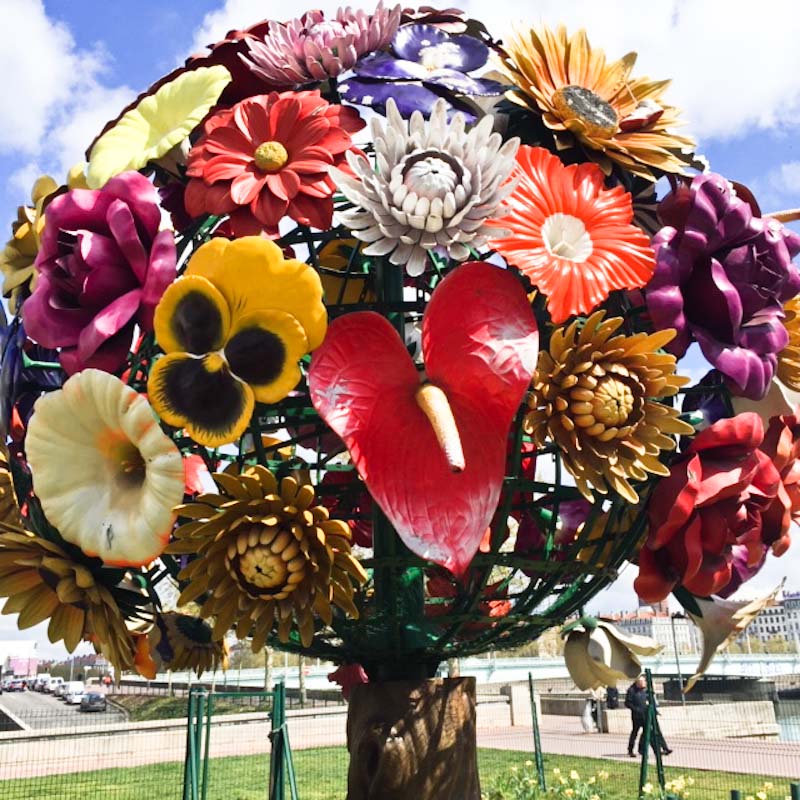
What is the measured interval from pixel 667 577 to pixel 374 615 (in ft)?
3.38

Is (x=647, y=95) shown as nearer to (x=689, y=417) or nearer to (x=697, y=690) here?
(x=689, y=417)

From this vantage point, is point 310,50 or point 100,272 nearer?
point 100,272

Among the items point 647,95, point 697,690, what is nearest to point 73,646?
point 647,95

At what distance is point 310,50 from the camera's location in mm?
3328

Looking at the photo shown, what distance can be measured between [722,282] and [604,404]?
0.73 metres

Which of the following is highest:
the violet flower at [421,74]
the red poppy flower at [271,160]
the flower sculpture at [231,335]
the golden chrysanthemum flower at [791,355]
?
the violet flower at [421,74]

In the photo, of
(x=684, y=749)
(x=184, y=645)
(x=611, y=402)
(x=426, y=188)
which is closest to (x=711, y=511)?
(x=611, y=402)

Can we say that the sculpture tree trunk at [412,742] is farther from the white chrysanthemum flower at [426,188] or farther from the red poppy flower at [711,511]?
the white chrysanthemum flower at [426,188]

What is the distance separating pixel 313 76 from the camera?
11.1ft

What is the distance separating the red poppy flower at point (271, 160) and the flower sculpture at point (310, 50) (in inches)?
6.2

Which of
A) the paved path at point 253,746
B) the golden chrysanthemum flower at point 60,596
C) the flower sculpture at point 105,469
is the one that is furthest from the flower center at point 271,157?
the paved path at point 253,746

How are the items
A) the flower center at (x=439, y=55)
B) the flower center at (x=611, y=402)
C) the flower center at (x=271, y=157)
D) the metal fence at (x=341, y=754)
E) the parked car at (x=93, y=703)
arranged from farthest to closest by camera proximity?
the parked car at (x=93, y=703), the metal fence at (x=341, y=754), the flower center at (x=439, y=55), the flower center at (x=271, y=157), the flower center at (x=611, y=402)

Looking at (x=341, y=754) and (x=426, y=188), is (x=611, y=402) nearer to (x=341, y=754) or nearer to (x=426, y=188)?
(x=426, y=188)

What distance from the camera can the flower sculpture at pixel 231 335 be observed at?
8.41 ft
